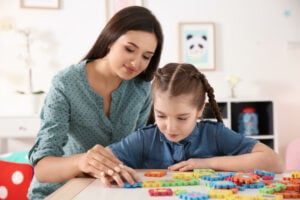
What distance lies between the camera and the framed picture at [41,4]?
11.8 feet

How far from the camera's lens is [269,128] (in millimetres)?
3344

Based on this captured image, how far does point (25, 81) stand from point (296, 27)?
2480mm

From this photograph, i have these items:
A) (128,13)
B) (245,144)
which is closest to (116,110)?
(128,13)

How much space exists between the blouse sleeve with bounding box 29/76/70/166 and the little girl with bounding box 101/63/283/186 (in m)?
0.16

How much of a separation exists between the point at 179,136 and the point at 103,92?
1.23 ft

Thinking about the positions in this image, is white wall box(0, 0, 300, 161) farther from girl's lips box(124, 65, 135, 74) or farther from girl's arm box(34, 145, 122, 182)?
girl's arm box(34, 145, 122, 182)

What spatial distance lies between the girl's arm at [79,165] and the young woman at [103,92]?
0.05 metres

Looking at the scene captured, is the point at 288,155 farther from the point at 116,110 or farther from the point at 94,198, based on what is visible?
the point at 94,198

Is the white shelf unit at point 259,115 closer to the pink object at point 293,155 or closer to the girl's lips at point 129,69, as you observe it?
the pink object at point 293,155

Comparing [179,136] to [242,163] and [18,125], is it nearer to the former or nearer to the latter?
A: [242,163]

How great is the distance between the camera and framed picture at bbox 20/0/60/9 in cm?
358

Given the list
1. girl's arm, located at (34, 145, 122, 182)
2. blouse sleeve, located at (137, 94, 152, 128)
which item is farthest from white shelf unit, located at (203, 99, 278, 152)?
girl's arm, located at (34, 145, 122, 182)

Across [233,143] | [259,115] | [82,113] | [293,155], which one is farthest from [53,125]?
[293,155]

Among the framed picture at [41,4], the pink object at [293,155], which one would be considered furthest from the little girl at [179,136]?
the framed picture at [41,4]
